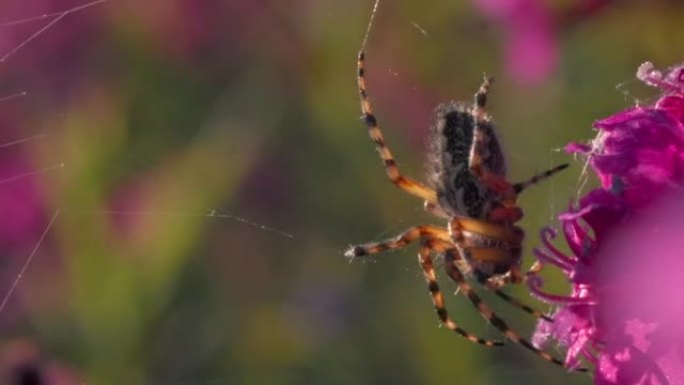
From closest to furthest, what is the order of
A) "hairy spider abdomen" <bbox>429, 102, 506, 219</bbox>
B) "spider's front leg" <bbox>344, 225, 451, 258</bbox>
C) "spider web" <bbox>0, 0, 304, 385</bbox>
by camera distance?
1. "hairy spider abdomen" <bbox>429, 102, 506, 219</bbox>
2. "spider's front leg" <bbox>344, 225, 451, 258</bbox>
3. "spider web" <bbox>0, 0, 304, 385</bbox>

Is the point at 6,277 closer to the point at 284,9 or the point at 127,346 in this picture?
the point at 127,346

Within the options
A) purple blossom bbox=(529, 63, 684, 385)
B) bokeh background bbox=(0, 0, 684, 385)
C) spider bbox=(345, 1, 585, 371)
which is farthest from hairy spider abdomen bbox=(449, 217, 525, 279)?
bokeh background bbox=(0, 0, 684, 385)

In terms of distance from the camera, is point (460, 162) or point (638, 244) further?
point (460, 162)

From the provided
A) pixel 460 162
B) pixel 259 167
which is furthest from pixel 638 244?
pixel 259 167

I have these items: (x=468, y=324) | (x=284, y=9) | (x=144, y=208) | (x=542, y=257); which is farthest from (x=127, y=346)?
(x=542, y=257)

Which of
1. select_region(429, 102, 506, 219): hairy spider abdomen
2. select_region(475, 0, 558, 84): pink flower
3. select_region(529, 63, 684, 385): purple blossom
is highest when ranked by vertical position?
select_region(475, 0, 558, 84): pink flower

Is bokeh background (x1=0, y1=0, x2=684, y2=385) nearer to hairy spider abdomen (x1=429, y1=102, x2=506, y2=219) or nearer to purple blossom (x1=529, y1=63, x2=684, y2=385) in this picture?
hairy spider abdomen (x1=429, y1=102, x2=506, y2=219)

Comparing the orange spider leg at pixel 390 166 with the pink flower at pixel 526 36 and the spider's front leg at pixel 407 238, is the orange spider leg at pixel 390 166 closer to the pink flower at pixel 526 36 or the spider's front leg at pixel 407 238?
the spider's front leg at pixel 407 238

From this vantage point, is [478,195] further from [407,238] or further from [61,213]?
[61,213]
